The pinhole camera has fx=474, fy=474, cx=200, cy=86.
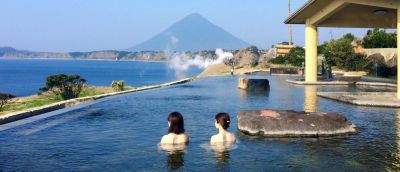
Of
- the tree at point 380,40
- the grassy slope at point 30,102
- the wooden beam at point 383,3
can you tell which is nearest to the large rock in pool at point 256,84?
the wooden beam at point 383,3

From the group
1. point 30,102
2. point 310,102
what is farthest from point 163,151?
point 30,102

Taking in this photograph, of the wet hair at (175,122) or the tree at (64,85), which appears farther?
the tree at (64,85)

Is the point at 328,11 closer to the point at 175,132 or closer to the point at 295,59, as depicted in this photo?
the point at 175,132

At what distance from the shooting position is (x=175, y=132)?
1255 centimetres

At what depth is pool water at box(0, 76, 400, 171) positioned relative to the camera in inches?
409

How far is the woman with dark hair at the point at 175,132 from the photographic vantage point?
12453 mm

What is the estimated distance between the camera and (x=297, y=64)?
6869 centimetres

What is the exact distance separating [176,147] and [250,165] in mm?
2541

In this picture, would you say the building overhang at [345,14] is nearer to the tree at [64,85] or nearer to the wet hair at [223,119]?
the wet hair at [223,119]

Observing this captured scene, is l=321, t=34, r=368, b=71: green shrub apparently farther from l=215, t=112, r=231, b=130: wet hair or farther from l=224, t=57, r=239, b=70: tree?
l=215, t=112, r=231, b=130: wet hair

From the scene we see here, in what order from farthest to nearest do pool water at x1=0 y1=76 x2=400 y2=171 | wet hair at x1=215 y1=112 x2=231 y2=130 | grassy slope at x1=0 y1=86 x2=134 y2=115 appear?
grassy slope at x1=0 y1=86 x2=134 y2=115 → wet hair at x1=215 y1=112 x2=231 y2=130 → pool water at x1=0 y1=76 x2=400 y2=171

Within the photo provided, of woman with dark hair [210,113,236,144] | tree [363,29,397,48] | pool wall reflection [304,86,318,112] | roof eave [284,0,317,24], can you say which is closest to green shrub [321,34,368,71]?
tree [363,29,397,48]

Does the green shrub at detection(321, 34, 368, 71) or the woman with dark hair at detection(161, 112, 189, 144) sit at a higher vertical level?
the green shrub at detection(321, 34, 368, 71)

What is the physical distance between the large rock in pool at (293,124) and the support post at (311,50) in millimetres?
23228
